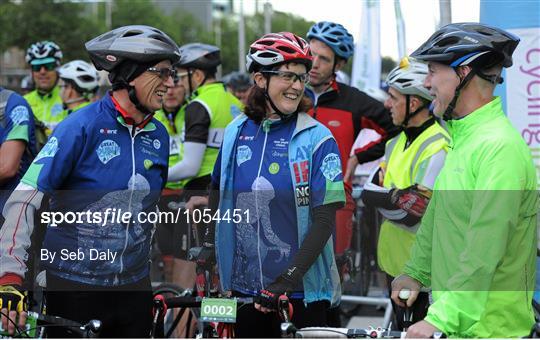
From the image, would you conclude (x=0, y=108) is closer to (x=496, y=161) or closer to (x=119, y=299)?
(x=119, y=299)

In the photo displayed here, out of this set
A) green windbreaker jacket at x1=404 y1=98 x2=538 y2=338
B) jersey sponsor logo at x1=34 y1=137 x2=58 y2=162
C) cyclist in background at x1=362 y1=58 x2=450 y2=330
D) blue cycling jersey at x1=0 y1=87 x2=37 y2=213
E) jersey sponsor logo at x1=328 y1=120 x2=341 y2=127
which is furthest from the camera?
jersey sponsor logo at x1=328 y1=120 x2=341 y2=127

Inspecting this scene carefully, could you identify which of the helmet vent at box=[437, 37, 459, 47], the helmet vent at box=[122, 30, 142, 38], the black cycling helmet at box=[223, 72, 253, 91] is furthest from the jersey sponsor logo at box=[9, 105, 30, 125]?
the black cycling helmet at box=[223, 72, 253, 91]

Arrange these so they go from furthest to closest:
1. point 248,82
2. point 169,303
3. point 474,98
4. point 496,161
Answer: point 248,82 → point 169,303 → point 474,98 → point 496,161

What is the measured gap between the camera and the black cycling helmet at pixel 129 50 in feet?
15.8

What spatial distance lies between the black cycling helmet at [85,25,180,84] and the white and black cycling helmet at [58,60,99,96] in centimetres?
578

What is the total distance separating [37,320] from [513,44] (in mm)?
2440

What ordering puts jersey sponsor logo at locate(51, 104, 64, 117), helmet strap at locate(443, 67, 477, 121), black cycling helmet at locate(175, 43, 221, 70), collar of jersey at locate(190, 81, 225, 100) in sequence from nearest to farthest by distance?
1. helmet strap at locate(443, 67, 477, 121)
2. collar of jersey at locate(190, 81, 225, 100)
3. black cycling helmet at locate(175, 43, 221, 70)
4. jersey sponsor logo at locate(51, 104, 64, 117)

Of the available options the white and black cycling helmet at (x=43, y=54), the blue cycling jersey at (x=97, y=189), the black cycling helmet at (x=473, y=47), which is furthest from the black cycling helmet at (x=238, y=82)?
the black cycling helmet at (x=473, y=47)

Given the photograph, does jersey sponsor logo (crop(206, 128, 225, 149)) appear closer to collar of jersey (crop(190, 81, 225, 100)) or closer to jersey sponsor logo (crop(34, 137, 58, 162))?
collar of jersey (crop(190, 81, 225, 100))

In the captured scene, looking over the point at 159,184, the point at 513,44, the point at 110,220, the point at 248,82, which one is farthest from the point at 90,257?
the point at 248,82

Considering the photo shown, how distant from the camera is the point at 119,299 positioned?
193 inches

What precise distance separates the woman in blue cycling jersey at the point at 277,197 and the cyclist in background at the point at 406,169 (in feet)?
3.81

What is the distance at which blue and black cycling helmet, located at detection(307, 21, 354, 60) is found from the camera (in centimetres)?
762

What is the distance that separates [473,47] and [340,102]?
12.2ft
